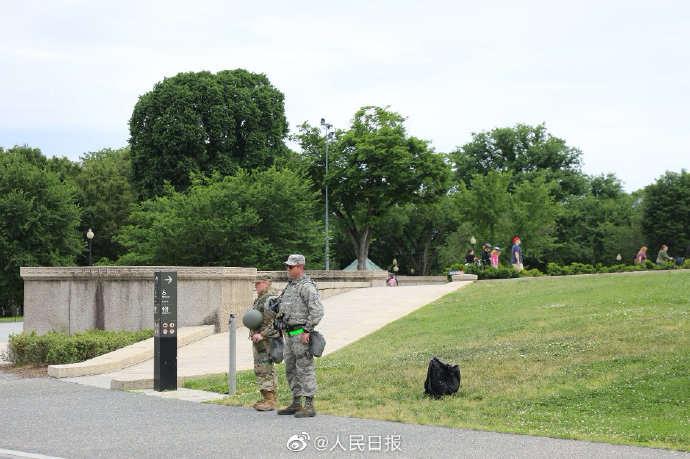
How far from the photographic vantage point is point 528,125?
260ft

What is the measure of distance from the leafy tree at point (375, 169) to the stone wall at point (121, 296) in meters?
23.6

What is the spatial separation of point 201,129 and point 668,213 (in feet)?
135

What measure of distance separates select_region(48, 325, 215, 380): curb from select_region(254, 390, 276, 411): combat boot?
559 cm

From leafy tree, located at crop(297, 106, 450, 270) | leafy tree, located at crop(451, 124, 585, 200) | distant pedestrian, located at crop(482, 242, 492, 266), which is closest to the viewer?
distant pedestrian, located at crop(482, 242, 492, 266)

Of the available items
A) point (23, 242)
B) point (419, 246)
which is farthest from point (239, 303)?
point (419, 246)

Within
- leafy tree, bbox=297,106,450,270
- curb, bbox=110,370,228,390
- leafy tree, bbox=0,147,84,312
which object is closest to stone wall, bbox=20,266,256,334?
curb, bbox=110,370,228,390

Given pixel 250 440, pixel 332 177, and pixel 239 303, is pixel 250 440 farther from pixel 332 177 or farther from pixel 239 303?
pixel 332 177

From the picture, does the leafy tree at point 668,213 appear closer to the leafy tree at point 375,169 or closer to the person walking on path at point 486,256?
the leafy tree at point 375,169

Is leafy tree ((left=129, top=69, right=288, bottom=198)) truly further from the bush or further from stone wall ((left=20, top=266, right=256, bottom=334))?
the bush

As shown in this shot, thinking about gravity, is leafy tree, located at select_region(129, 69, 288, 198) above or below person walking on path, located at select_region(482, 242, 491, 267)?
above

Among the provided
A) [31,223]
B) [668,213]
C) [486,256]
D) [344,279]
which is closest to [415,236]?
[668,213]

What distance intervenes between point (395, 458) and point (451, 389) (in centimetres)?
352

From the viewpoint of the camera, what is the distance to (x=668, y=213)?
216ft

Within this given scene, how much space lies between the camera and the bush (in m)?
15.4
